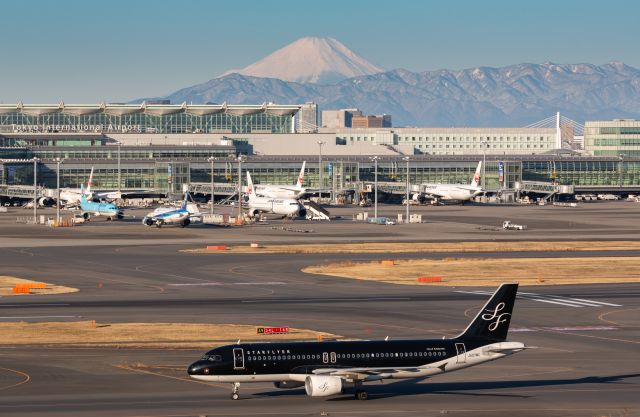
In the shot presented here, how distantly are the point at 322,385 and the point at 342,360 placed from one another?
2283 mm

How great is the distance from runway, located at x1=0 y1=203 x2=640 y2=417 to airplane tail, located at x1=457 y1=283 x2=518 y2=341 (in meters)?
2.99

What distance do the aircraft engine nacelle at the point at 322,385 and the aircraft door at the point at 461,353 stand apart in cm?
703

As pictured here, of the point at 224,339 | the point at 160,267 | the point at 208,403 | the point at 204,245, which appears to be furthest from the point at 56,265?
the point at 208,403

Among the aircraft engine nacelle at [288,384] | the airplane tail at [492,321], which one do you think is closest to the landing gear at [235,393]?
the aircraft engine nacelle at [288,384]

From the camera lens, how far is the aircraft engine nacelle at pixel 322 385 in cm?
5269

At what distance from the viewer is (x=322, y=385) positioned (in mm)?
52750

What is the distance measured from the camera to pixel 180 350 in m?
70.6

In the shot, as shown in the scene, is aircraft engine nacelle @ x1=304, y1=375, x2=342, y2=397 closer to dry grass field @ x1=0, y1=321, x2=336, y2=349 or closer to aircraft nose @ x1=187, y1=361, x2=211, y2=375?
aircraft nose @ x1=187, y1=361, x2=211, y2=375

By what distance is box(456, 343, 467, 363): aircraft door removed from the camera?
2238 inches

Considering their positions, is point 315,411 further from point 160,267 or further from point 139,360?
point 160,267

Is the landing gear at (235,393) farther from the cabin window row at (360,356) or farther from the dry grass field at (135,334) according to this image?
the dry grass field at (135,334)

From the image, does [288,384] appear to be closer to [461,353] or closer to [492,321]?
[461,353]

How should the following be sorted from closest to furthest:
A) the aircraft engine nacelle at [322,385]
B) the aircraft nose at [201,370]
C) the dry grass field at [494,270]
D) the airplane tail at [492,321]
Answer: the aircraft engine nacelle at [322,385], the aircraft nose at [201,370], the airplane tail at [492,321], the dry grass field at [494,270]

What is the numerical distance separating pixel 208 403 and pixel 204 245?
94788 millimetres
